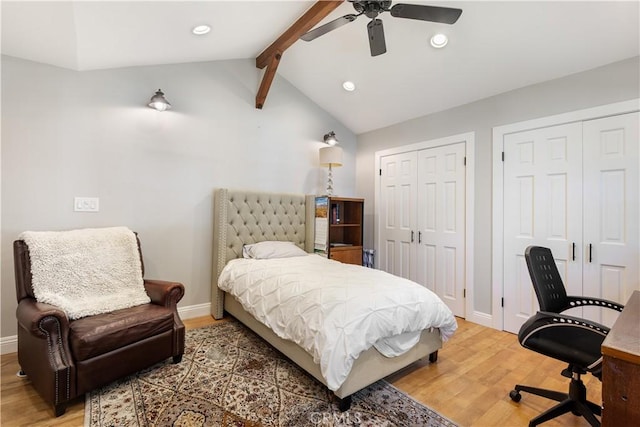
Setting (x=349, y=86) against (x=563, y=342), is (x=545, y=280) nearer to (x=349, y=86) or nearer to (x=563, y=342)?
(x=563, y=342)

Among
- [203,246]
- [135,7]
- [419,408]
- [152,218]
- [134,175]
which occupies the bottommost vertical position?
[419,408]

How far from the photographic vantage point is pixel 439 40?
8.70ft

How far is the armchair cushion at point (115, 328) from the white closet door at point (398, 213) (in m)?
2.90

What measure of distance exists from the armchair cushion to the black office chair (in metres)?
2.41

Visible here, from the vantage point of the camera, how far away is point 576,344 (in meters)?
1.61

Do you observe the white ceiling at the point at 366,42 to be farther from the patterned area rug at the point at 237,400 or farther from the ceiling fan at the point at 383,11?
the patterned area rug at the point at 237,400

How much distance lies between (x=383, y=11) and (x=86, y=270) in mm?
2867

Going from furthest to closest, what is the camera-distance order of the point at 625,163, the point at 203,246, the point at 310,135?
the point at 310,135 < the point at 203,246 < the point at 625,163

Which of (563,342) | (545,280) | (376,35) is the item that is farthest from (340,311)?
(376,35)

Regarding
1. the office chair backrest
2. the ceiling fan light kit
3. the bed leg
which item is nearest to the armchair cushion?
the bed leg

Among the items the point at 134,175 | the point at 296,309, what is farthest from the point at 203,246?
the point at 296,309

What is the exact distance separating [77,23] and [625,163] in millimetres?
4300

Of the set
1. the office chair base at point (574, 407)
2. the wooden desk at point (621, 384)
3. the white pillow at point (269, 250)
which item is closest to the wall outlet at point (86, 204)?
the white pillow at point (269, 250)

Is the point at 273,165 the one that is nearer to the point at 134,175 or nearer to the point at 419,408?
the point at 134,175
